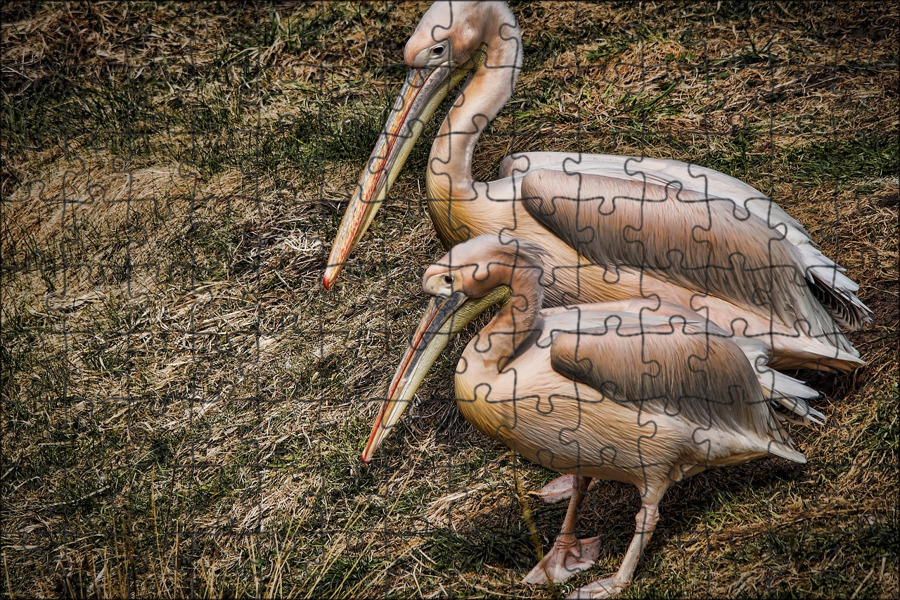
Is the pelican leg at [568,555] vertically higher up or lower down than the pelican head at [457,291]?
lower down

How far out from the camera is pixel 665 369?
2664 mm

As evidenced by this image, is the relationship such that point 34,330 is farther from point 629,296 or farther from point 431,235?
point 629,296

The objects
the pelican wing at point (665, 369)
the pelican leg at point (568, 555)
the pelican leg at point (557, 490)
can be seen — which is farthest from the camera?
the pelican leg at point (557, 490)

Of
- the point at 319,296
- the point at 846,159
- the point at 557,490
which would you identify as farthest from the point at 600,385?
the point at 846,159

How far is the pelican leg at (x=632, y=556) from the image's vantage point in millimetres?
2725

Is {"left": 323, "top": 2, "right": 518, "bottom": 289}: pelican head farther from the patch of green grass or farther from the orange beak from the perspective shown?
the patch of green grass

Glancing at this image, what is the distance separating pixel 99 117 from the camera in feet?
15.3

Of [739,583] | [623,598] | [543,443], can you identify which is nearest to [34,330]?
[543,443]

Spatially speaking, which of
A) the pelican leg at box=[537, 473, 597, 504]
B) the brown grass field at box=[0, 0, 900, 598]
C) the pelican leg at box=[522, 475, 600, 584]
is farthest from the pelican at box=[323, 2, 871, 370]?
the pelican leg at box=[522, 475, 600, 584]

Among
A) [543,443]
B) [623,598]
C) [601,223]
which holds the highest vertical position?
[601,223]

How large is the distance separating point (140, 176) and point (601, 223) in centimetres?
230

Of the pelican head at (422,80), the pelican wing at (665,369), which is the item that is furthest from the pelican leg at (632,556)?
the pelican head at (422,80)

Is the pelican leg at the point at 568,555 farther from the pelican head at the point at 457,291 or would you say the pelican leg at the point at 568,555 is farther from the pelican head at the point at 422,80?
the pelican head at the point at 422,80

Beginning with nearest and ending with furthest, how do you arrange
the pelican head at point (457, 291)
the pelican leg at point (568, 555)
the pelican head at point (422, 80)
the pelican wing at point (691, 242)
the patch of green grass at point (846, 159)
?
the pelican head at point (457, 291) < the pelican leg at point (568, 555) < the pelican wing at point (691, 242) < the pelican head at point (422, 80) < the patch of green grass at point (846, 159)
